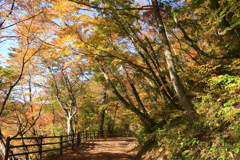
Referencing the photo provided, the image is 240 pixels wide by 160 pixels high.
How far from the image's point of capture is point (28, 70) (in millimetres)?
11641

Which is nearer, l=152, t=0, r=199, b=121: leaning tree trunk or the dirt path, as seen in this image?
l=152, t=0, r=199, b=121: leaning tree trunk

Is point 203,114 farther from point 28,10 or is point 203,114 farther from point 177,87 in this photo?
point 28,10

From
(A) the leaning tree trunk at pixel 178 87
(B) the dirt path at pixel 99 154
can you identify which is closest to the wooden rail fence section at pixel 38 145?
(B) the dirt path at pixel 99 154

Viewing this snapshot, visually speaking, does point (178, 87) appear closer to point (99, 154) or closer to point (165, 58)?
point (165, 58)

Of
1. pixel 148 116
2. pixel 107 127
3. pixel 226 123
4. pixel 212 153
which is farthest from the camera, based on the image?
pixel 107 127

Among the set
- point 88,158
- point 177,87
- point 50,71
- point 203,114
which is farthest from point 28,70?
point 203,114

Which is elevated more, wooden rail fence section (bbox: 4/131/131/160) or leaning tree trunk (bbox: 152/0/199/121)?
leaning tree trunk (bbox: 152/0/199/121)

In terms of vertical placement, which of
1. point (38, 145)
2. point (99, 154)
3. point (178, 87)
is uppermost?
point (178, 87)

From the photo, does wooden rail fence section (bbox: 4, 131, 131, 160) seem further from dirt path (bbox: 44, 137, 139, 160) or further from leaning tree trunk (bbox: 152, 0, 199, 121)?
leaning tree trunk (bbox: 152, 0, 199, 121)

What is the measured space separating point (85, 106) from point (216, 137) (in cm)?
1327

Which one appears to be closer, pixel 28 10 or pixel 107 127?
pixel 28 10

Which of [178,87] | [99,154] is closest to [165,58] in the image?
[178,87]

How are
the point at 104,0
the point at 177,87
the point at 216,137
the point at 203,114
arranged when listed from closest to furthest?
the point at 216,137
the point at 177,87
the point at 203,114
the point at 104,0

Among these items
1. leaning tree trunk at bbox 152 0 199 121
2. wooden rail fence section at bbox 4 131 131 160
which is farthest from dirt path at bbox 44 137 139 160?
leaning tree trunk at bbox 152 0 199 121
